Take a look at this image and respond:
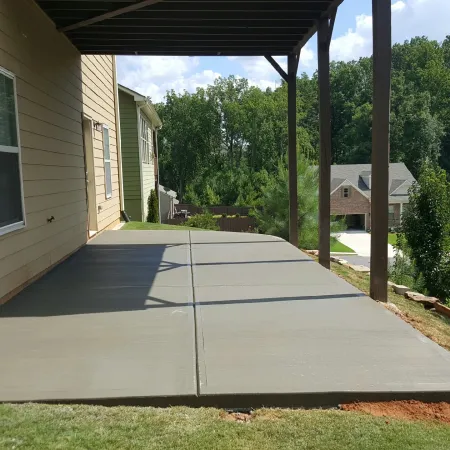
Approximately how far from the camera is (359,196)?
3712 centimetres

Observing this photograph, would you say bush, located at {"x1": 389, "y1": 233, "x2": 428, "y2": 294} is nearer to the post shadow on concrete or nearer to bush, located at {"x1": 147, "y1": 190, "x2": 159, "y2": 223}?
the post shadow on concrete

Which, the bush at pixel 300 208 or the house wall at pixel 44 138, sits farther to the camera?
the bush at pixel 300 208

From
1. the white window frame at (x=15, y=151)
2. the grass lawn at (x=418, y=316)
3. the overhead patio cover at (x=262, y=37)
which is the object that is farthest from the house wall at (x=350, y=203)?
the white window frame at (x=15, y=151)

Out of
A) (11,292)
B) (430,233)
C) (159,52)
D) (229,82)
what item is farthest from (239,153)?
(11,292)

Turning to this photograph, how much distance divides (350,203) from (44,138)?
33418 mm

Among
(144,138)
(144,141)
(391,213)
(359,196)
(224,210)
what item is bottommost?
(391,213)

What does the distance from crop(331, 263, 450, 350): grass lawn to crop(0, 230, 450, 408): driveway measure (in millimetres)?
517

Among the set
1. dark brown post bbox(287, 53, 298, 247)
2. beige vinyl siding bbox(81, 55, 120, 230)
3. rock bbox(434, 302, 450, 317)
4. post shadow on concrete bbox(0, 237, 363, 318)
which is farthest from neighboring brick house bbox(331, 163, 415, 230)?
post shadow on concrete bbox(0, 237, 363, 318)

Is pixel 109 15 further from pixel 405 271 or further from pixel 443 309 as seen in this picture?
pixel 405 271

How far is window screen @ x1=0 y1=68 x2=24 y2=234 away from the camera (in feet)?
15.0

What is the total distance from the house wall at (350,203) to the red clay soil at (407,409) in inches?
1382

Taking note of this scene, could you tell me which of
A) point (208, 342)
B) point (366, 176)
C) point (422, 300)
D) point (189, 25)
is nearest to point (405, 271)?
point (422, 300)

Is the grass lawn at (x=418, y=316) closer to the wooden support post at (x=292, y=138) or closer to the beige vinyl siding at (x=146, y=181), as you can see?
the wooden support post at (x=292, y=138)

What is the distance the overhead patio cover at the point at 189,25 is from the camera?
20.9 ft
